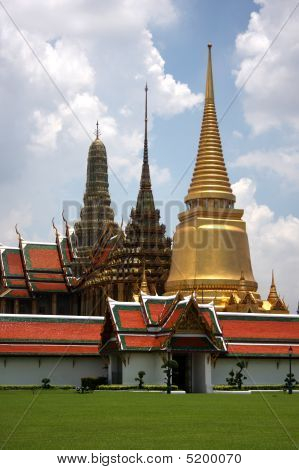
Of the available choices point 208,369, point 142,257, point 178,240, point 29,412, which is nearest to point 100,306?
point 142,257

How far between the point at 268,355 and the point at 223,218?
1509 centimetres

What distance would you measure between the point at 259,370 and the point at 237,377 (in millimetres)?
3789

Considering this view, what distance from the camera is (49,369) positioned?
40.6m

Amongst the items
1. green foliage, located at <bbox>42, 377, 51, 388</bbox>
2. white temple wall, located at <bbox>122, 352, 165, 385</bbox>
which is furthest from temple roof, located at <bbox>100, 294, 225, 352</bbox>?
green foliage, located at <bbox>42, 377, 51, 388</bbox>

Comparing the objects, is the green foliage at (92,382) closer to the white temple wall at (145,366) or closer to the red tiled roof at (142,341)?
the white temple wall at (145,366)

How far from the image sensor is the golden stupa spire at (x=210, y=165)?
53.5 metres

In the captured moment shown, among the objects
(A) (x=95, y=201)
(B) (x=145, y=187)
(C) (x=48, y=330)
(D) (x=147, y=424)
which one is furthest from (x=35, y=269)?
(D) (x=147, y=424)

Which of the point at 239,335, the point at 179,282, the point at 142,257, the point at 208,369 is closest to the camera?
the point at 208,369

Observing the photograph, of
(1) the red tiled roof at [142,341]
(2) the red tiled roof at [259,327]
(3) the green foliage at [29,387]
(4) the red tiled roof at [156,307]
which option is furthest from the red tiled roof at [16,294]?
(1) the red tiled roof at [142,341]

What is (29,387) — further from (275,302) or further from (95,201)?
(95,201)

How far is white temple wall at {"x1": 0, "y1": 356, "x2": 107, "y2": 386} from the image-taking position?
131 feet

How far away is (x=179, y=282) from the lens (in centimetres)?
5222

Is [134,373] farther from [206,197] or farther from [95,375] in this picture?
[206,197]

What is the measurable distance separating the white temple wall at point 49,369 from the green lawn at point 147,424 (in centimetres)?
1239
